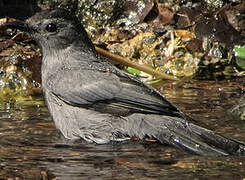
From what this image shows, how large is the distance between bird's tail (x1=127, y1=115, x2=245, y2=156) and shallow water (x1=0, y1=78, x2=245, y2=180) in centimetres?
10

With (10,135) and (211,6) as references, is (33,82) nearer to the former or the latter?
(10,135)

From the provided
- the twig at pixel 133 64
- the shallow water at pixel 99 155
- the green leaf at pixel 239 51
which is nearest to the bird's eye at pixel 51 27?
the shallow water at pixel 99 155

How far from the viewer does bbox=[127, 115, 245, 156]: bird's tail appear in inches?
199

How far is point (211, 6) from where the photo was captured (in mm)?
9781

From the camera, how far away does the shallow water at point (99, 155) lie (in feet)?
14.8

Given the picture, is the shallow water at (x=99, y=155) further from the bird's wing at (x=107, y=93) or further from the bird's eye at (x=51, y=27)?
the bird's eye at (x=51, y=27)

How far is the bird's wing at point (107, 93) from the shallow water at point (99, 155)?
36 cm

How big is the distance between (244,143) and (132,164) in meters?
1.06

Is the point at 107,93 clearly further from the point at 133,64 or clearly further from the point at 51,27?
the point at 133,64

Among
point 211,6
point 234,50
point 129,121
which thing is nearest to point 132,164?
point 129,121

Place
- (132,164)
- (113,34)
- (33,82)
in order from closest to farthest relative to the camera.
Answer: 1. (132,164)
2. (33,82)
3. (113,34)

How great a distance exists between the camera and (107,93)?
19.2 ft

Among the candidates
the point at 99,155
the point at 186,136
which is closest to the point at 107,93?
the point at 99,155

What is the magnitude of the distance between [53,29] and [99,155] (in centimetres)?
185
